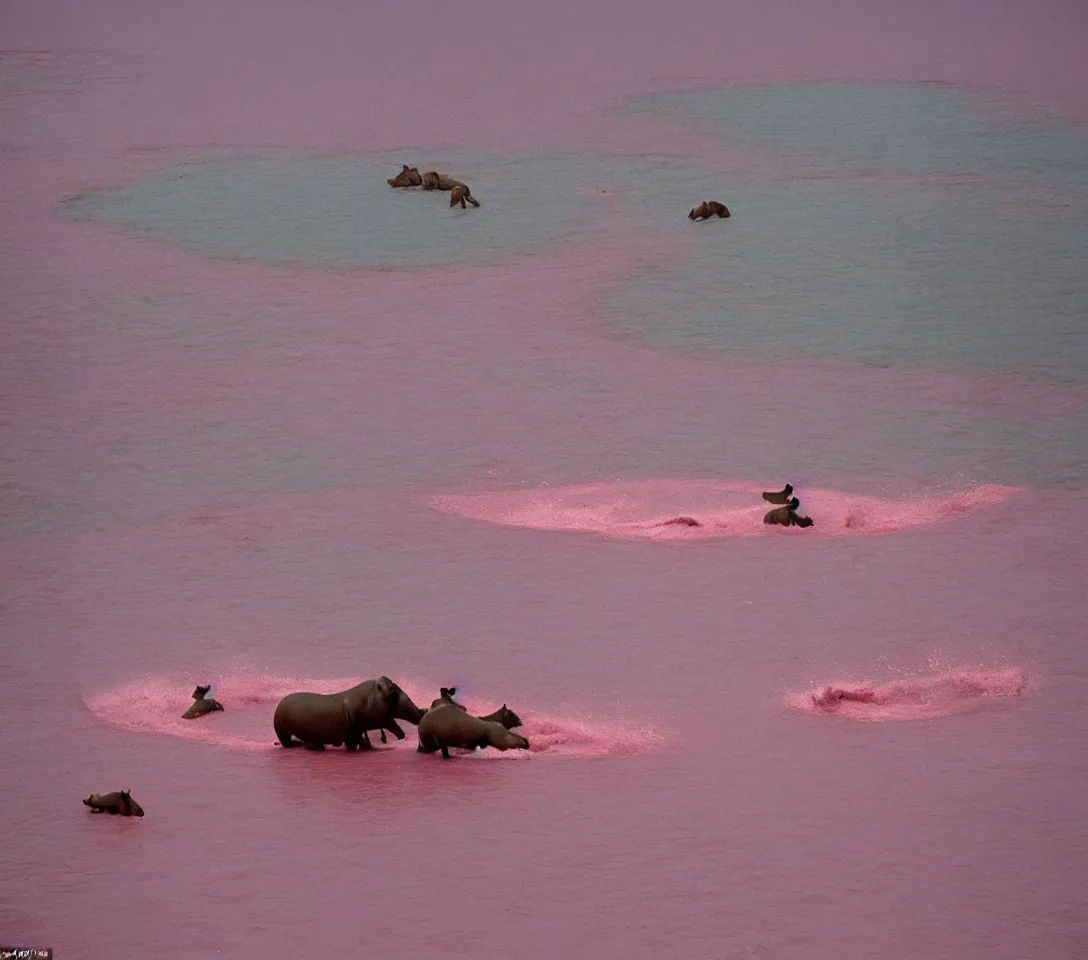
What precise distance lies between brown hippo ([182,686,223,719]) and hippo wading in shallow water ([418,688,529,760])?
3.79ft

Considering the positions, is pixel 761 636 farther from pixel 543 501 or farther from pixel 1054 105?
pixel 1054 105

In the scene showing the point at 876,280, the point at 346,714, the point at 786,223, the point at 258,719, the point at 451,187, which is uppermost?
the point at 451,187

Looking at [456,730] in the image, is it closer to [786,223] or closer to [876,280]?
[876,280]

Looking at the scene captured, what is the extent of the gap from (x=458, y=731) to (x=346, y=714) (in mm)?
519

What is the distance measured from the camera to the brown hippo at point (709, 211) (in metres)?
18.8

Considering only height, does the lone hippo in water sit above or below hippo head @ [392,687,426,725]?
below

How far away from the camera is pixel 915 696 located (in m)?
9.54

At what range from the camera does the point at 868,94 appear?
78.3 ft

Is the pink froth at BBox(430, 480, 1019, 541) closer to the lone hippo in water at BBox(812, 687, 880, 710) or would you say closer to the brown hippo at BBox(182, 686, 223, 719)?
the lone hippo in water at BBox(812, 687, 880, 710)

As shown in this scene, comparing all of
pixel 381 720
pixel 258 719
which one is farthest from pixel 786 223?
pixel 381 720

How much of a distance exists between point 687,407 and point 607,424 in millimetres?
689

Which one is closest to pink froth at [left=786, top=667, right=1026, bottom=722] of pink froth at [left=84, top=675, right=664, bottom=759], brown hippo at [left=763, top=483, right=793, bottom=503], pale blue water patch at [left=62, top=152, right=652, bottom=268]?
pink froth at [left=84, top=675, right=664, bottom=759]

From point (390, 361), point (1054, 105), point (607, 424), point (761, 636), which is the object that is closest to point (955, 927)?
point (761, 636)

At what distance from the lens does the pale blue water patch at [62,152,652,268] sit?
18266 millimetres
